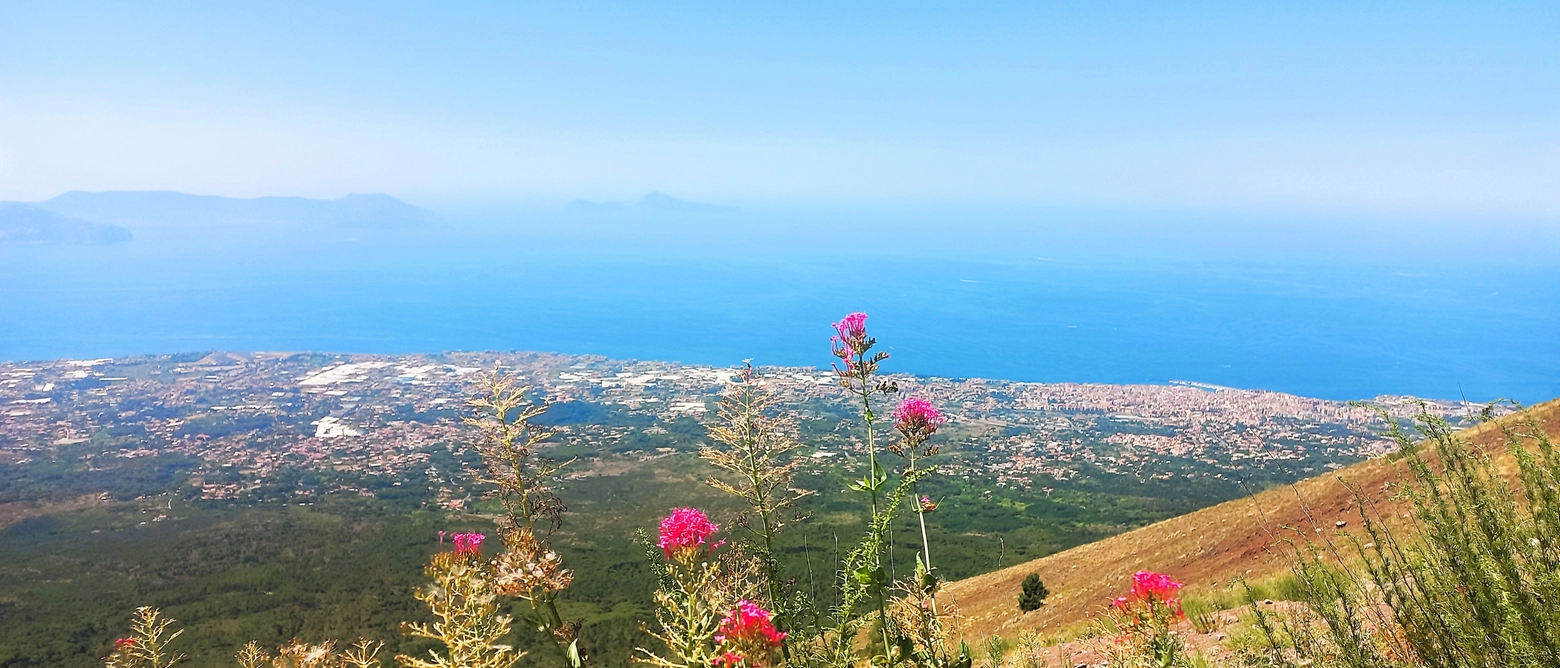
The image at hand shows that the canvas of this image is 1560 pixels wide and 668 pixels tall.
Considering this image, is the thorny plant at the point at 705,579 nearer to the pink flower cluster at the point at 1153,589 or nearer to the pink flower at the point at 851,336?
the pink flower at the point at 851,336

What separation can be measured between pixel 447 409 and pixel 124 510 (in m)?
38.0

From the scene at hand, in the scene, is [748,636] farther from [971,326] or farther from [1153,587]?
[971,326]

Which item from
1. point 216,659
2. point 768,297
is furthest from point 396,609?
point 768,297

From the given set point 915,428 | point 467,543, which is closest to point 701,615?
point 467,543

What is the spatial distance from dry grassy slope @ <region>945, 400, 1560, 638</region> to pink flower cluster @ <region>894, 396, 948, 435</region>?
7863 millimetres

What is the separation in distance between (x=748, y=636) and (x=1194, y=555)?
48.6 feet

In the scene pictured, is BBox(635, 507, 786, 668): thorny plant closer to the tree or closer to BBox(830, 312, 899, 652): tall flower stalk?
BBox(830, 312, 899, 652): tall flower stalk

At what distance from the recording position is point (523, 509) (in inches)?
116

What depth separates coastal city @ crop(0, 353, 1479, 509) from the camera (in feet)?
223

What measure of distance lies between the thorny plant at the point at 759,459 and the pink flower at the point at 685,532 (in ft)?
1.22

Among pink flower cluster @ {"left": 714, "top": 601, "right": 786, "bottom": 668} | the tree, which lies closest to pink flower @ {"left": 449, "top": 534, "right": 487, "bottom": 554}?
pink flower cluster @ {"left": 714, "top": 601, "right": 786, "bottom": 668}

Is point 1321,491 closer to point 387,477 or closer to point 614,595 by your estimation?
point 614,595

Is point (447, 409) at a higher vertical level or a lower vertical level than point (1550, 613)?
lower

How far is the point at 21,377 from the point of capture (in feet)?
355
